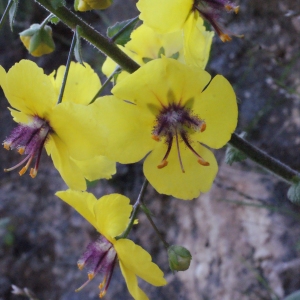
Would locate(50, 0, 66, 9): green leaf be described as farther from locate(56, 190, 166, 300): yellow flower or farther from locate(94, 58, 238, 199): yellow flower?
locate(56, 190, 166, 300): yellow flower

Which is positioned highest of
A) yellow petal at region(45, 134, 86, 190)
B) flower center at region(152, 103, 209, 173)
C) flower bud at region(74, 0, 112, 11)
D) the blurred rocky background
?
flower bud at region(74, 0, 112, 11)

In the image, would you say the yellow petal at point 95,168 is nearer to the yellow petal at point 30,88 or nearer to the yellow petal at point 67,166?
the yellow petal at point 67,166

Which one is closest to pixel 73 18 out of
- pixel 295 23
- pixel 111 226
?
pixel 111 226

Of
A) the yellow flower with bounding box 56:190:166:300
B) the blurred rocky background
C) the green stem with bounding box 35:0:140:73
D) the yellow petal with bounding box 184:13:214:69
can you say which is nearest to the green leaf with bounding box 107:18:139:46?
the green stem with bounding box 35:0:140:73

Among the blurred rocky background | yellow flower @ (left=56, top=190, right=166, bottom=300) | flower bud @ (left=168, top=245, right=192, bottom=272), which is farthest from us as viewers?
the blurred rocky background

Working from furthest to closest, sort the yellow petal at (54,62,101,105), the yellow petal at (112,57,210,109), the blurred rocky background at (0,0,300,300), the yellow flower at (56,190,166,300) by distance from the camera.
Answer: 1. the blurred rocky background at (0,0,300,300)
2. the yellow petal at (54,62,101,105)
3. the yellow flower at (56,190,166,300)
4. the yellow petal at (112,57,210,109)

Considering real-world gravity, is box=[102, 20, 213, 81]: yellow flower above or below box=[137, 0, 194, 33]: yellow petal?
below

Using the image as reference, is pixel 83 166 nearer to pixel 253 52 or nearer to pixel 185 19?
pixel 185 19

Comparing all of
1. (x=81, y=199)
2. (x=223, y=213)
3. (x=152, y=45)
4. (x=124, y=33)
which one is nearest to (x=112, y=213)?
(x=81, y=199)
